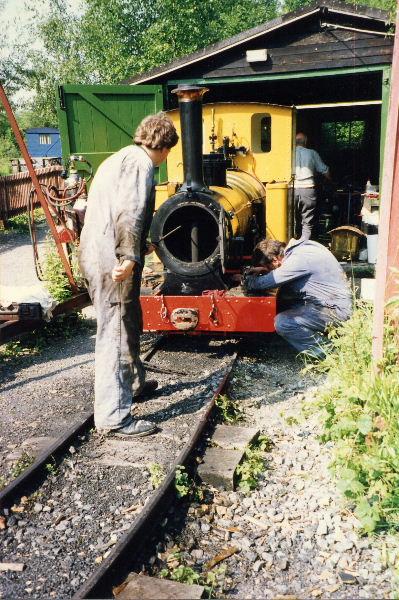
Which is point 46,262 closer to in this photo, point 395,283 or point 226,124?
point 226,124

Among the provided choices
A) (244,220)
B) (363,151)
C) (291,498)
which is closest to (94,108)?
(244,220)

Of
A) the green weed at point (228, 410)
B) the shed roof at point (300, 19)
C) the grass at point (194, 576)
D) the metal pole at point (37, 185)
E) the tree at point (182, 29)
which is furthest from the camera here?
the tree at point (182, 29)

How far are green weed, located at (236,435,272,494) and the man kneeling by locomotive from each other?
1.25m

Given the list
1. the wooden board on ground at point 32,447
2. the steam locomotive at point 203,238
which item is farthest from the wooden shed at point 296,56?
the wooden board on ground at point 32,447

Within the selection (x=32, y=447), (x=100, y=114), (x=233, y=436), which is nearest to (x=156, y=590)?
(x=233, y=436)

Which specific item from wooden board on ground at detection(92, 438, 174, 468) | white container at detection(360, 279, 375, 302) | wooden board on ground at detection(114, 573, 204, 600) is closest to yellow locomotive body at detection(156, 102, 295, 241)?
white container at detection(360, 279, 375, 302)

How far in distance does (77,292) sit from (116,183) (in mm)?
3174

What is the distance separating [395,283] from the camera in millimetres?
3619

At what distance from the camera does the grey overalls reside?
3.75 metres

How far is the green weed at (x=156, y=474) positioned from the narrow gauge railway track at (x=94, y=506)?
1.8 inches

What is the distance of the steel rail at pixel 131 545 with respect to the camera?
8.16 feet

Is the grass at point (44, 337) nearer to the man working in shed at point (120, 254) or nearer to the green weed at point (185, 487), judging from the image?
the man working in shed at point (120, 254)

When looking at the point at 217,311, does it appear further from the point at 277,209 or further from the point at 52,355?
the point at 52,355

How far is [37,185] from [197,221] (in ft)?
5.64
